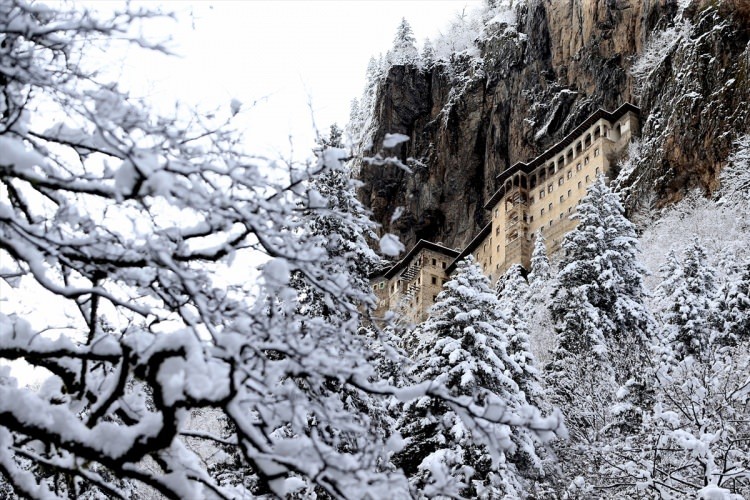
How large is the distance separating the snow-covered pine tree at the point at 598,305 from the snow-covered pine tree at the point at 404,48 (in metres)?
74.2

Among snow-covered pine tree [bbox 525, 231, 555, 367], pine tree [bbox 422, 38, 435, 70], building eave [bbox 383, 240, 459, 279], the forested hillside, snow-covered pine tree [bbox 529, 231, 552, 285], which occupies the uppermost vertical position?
pine tree [bbox 422, 38, 435, 70]

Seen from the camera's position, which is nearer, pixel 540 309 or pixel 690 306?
pixel 690 306

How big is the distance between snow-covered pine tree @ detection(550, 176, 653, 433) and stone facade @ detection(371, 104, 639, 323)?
30.0 m

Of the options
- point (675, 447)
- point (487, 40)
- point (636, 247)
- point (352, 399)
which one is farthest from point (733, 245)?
point (487, 40)

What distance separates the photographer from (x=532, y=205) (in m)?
71.1

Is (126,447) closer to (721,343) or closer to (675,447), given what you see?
(675,447)

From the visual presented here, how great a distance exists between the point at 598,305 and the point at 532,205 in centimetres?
4297

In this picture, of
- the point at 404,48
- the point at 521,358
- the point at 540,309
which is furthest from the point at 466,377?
the point at 404,48

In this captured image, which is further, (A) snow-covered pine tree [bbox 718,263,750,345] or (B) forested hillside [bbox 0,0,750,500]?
(A) snow-covered pine tree [bbox 718,263,750,345]

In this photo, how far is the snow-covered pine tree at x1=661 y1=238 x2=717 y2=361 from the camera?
23.4 meters

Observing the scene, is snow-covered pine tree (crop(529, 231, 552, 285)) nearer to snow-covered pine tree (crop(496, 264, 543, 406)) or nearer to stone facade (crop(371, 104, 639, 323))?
stone facade (crop(371, 104, 639, 323))

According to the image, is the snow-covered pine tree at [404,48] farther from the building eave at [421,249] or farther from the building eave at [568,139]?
the building eave at [421,249]

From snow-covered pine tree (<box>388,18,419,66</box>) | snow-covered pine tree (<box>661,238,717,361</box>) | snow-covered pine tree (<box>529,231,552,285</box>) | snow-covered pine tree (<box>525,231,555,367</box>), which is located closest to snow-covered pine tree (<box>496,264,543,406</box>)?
snow-covered pine tree (<box>525,231,555,367</box>)

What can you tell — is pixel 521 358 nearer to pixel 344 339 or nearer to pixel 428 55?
pixel 344 339
